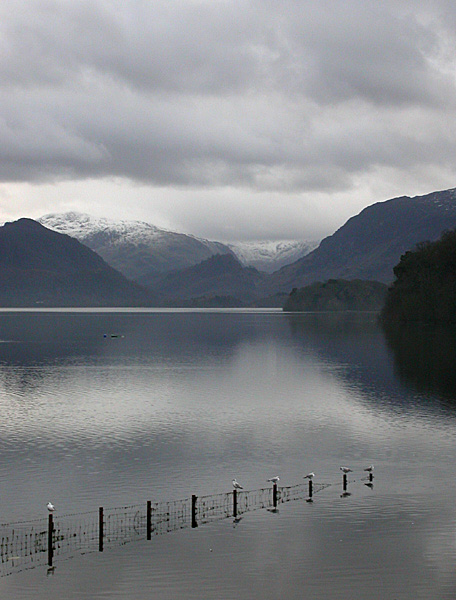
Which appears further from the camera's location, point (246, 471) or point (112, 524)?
point (246, 471)

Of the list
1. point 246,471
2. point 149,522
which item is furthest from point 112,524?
point 246,471

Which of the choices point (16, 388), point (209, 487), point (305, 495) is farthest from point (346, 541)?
point (16, 388)

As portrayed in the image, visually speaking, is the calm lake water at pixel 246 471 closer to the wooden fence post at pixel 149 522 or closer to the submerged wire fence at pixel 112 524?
the wooden fence post at pixel 149 522

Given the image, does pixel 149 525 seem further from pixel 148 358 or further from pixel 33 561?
pixel 148 358

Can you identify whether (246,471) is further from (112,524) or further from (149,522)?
(149,522)

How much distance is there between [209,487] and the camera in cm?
5119

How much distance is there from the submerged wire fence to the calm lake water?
3.46 feet

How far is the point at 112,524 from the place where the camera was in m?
42.8

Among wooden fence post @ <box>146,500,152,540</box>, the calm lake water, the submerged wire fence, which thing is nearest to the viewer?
the calm lake water

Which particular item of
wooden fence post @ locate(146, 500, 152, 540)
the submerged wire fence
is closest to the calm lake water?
wooden fence post @ locate(146, 500, 152, 540)

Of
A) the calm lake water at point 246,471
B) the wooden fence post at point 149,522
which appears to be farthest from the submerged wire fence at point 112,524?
the calm lake water at point 246,471

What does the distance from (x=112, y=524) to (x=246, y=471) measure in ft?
49.6

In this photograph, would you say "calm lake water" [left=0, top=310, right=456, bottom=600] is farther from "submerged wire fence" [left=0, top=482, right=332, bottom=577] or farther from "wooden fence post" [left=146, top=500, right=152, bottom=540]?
"submerged wire fence" [left=0, top=482, right=332, bottom=577]

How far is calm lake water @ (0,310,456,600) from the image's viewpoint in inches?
1396
